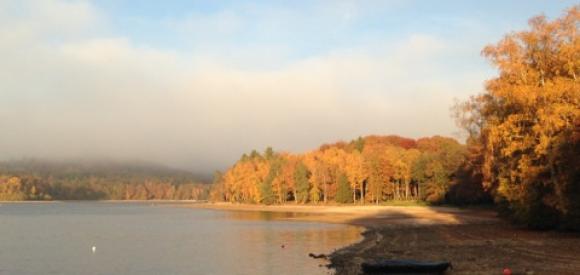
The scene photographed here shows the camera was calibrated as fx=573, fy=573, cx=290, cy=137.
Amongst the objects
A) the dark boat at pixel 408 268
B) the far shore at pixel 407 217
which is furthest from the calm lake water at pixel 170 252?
the far shore at pixel 407 217

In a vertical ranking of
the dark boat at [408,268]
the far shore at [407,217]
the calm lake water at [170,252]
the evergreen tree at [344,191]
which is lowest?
the calm lake water at [170,252]

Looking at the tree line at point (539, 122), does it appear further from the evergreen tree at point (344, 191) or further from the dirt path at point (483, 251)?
the evergreen tree at point (344, 191)

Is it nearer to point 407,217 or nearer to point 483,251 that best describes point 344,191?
point 407,217

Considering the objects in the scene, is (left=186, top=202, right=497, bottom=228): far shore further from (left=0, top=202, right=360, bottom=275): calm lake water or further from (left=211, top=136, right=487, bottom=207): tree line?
(left=0, top=202, right=360, bottom=275): calm lake water

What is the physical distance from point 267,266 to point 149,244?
19.6 metres

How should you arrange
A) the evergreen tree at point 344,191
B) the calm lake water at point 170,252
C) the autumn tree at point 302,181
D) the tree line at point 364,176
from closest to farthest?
the calm lake water at point 170,252, the tree line at point 364,176, the evergreen tree at point 344,191, the autumn tree at point 302,181

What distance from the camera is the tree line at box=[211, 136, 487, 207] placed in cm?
10625

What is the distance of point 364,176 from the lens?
125 m

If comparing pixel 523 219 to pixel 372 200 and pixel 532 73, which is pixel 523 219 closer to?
pixel 532 73

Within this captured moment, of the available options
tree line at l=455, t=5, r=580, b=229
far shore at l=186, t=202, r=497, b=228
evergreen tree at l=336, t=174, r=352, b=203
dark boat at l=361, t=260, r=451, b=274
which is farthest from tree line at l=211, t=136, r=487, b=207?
dark boat at l=361, t=260, r=451, b=274

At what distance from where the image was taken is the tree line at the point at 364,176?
106250mm

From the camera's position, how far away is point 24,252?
145ft

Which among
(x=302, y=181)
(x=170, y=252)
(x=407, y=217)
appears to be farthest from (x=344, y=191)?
(x=170, y=252)

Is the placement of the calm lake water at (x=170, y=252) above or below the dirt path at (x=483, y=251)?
below
